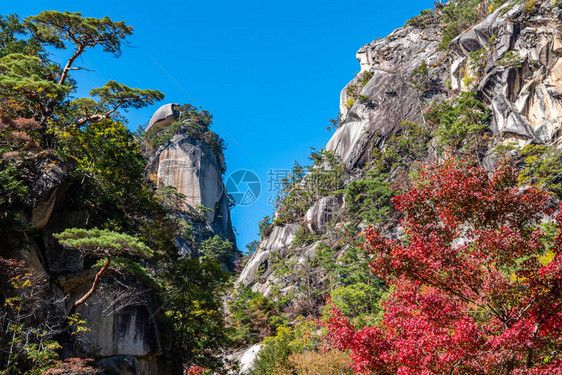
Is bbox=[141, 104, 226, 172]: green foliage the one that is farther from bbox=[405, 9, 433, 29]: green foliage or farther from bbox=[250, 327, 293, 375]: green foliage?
bbox=[250, 327, 293, 375]: green foliage

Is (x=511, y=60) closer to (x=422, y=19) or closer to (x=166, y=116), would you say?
(x=422, y=19)

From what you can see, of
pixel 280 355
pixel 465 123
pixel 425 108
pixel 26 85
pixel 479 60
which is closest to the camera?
pixel 26 85

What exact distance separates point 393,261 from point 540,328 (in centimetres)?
180

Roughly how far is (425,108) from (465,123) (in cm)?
781

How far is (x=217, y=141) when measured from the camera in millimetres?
52562

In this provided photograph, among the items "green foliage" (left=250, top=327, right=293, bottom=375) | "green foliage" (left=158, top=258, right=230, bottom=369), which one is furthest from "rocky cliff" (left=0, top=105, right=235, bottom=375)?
"green foliage" (left=250, top=327, right=293, bottom=375)

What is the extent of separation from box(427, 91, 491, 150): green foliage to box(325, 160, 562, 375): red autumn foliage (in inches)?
908

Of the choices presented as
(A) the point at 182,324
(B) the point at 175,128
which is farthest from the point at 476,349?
(B) the point at 175,128

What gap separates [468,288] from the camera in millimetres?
4797

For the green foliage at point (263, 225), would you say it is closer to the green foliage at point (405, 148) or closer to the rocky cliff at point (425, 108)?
the rocky cliff at point (425, 108)

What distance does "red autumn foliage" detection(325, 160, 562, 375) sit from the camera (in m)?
4.09

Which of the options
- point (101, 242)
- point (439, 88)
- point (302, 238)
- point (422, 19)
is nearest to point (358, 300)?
point (101, 242)

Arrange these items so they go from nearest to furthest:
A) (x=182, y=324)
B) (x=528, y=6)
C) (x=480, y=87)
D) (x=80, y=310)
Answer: (x=80, y=310)
(x=182, y=324)
(x=528, y=6)
(x=480, y=87)

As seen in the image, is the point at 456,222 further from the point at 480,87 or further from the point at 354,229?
the point at 480,87
